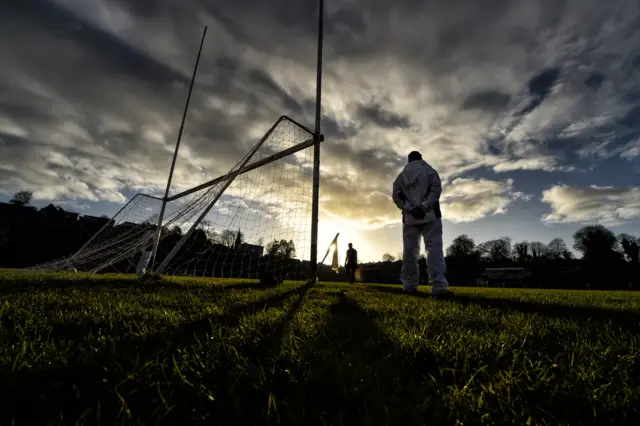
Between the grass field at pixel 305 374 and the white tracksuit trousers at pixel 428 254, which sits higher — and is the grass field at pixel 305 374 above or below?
below

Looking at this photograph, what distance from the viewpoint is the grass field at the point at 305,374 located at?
993mm

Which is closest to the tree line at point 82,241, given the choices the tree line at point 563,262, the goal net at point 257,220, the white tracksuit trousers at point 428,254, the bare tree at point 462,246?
the goal net at point 257,220

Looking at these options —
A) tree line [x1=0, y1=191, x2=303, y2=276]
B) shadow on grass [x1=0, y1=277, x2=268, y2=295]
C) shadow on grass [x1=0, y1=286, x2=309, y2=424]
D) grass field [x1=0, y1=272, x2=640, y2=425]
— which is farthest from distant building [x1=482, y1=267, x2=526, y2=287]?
shadow on grass [x1=0, y1=286, x2=309, y2=424]

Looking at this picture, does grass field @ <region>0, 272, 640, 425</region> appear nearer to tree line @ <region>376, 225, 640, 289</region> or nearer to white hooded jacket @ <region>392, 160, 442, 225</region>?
white hooded jacket @ <region>392, 160, 442, 225</region>

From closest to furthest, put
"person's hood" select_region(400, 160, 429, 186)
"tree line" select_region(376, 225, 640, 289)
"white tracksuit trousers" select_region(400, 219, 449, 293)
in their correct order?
"white tracksuit trousers" select_region(400, 219, 449, 293) < "person's hood" select_region(400, 160, 429, 186) < "tree line" select_region(376, 225, 640, 289)

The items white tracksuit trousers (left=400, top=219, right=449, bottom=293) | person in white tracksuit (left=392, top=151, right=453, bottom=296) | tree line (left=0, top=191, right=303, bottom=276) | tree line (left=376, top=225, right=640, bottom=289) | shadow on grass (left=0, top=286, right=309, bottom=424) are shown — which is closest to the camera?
shadow on grass (left=0, top=286, right=309, bottom=424)

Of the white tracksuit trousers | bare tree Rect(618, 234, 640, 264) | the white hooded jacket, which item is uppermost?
bare tree Rect(618, 234, 640, 264)

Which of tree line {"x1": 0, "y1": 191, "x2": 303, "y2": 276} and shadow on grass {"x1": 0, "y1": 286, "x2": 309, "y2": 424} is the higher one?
tree line {"x1": 0, "y1": 191, "x2": 303, "y2": 276}

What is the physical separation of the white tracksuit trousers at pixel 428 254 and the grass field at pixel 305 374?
3.54 metres

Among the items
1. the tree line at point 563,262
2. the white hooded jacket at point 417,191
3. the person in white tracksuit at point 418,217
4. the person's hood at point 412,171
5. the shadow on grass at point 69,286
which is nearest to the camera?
the shadow on grass at point 69,286

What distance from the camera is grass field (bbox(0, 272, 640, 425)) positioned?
39.1 inches

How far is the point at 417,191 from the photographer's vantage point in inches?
251

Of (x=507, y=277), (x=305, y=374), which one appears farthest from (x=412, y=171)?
(x=507, y=277)

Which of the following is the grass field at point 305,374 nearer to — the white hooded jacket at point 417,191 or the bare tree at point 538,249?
the white hooded jacket at point 417,191
